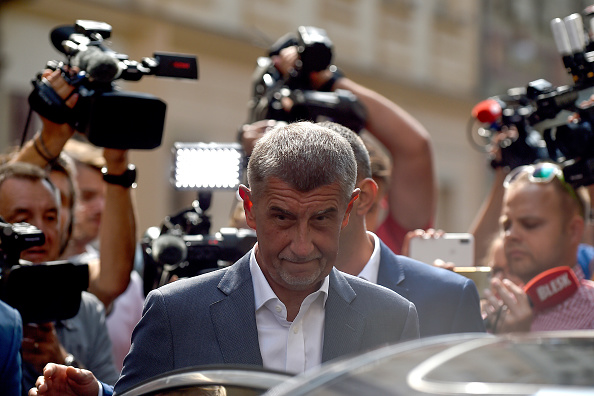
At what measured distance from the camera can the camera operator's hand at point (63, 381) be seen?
2.48 metres

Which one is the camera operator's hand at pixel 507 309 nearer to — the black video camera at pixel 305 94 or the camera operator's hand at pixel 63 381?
the black video camera at pixel 305 94

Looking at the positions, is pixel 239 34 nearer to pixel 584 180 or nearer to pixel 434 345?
Answer: pixel 584 180

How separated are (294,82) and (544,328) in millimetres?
1467

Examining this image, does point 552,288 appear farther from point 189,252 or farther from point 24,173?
point 24,173

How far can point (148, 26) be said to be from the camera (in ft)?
47.9

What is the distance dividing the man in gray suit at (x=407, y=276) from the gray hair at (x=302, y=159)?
75 cm

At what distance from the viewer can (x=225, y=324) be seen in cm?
239

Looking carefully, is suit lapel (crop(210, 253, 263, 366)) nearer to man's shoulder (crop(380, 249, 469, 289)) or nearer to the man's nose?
the man's nose

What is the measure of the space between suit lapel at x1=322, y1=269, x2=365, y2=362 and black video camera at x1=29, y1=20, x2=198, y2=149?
143 centimetres

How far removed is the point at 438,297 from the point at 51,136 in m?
1.67

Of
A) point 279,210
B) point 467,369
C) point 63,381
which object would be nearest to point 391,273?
point 279,210

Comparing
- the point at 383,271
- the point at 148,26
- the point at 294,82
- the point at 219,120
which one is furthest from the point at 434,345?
the point at 219,120

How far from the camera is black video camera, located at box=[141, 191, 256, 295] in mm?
3527

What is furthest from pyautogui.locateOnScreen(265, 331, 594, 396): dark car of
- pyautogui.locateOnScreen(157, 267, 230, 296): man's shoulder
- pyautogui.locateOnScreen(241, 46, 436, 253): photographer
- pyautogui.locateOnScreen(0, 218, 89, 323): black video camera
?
pyautogui.locateOnScreen(241, 46, 436, 253): photographer
